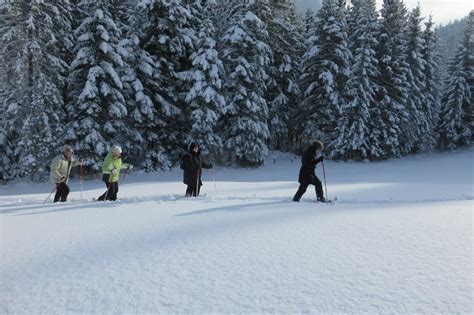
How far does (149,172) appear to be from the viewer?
2400cm

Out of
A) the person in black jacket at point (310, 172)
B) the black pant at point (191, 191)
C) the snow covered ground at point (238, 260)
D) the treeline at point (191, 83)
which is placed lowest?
the snow covered ground at point (238, 260)

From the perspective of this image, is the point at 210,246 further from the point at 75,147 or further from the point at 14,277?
the point at 75,147

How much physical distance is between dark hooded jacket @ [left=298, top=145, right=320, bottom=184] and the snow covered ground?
1.58 meters

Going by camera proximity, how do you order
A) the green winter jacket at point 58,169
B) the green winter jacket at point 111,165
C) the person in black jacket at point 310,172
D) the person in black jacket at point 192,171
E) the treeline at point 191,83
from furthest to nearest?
1. the treeline at point 191,83
2. the person in black jacket at point 192,171
3. the green winter jacket at point 111,165
4. the green winter jacket at point 58,169
5. the person in black jacket at point 310,172

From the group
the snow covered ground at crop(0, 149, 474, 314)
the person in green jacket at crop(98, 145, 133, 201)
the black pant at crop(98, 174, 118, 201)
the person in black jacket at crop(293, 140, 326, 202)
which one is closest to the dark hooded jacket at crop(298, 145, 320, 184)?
the person in black jacket at crop(293, 140, 326, 202)

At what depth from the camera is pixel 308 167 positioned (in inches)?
412

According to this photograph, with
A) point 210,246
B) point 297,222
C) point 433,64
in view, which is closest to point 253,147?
point 297,222

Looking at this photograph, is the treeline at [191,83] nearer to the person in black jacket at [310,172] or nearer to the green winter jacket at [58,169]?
the green winter jacket at [58,169]

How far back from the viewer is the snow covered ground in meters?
3.71

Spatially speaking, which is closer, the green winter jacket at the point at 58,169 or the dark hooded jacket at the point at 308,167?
the dark hooded jacket at the point at 308,167

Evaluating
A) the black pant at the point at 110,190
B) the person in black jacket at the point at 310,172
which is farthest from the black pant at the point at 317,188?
the black pant at the point at 110,190

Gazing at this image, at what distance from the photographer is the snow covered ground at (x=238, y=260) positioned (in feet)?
12.2

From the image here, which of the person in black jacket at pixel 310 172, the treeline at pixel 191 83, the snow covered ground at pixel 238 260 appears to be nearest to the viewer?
the snow covered ground at pixel 238 260

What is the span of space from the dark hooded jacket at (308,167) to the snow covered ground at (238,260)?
1.58 m
